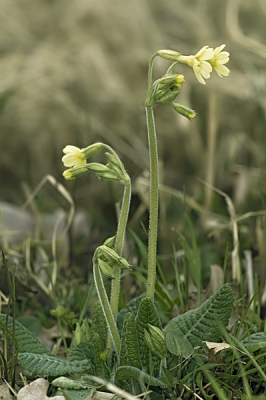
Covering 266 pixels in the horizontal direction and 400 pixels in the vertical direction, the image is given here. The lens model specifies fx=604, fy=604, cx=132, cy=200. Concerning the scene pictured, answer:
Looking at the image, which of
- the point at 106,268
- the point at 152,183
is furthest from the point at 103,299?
the point at 152,183

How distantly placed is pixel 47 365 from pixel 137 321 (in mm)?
226

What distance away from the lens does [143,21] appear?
13.8ft

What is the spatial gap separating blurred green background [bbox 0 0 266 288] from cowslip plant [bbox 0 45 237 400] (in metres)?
1.22

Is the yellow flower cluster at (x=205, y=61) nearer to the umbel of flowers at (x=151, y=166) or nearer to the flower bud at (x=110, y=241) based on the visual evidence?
the umbel of flowers at (x=151, y=166)

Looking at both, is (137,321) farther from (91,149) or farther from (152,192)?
(91,149)

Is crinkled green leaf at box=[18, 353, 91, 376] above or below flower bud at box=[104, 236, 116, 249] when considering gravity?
below

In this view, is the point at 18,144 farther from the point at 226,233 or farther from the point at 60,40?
the point at 226,233

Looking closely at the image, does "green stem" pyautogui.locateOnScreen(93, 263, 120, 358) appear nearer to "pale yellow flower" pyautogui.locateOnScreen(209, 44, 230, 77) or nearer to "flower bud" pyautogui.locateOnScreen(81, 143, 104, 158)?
"flower bud" pyautogui.locateOnScreen(81, 143, 104, 158)

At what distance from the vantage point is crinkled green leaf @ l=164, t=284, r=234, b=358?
1.38 meters

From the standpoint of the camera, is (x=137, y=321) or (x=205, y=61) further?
(x=137, y=321)

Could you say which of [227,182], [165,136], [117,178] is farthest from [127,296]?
[165,136]

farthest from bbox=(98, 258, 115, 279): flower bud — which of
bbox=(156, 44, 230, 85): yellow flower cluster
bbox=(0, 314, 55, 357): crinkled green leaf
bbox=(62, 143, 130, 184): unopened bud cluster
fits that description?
bbox=(156, 44, 230, 85): yellow flower cluster

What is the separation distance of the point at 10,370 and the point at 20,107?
2.58 m

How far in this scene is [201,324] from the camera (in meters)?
1.42
